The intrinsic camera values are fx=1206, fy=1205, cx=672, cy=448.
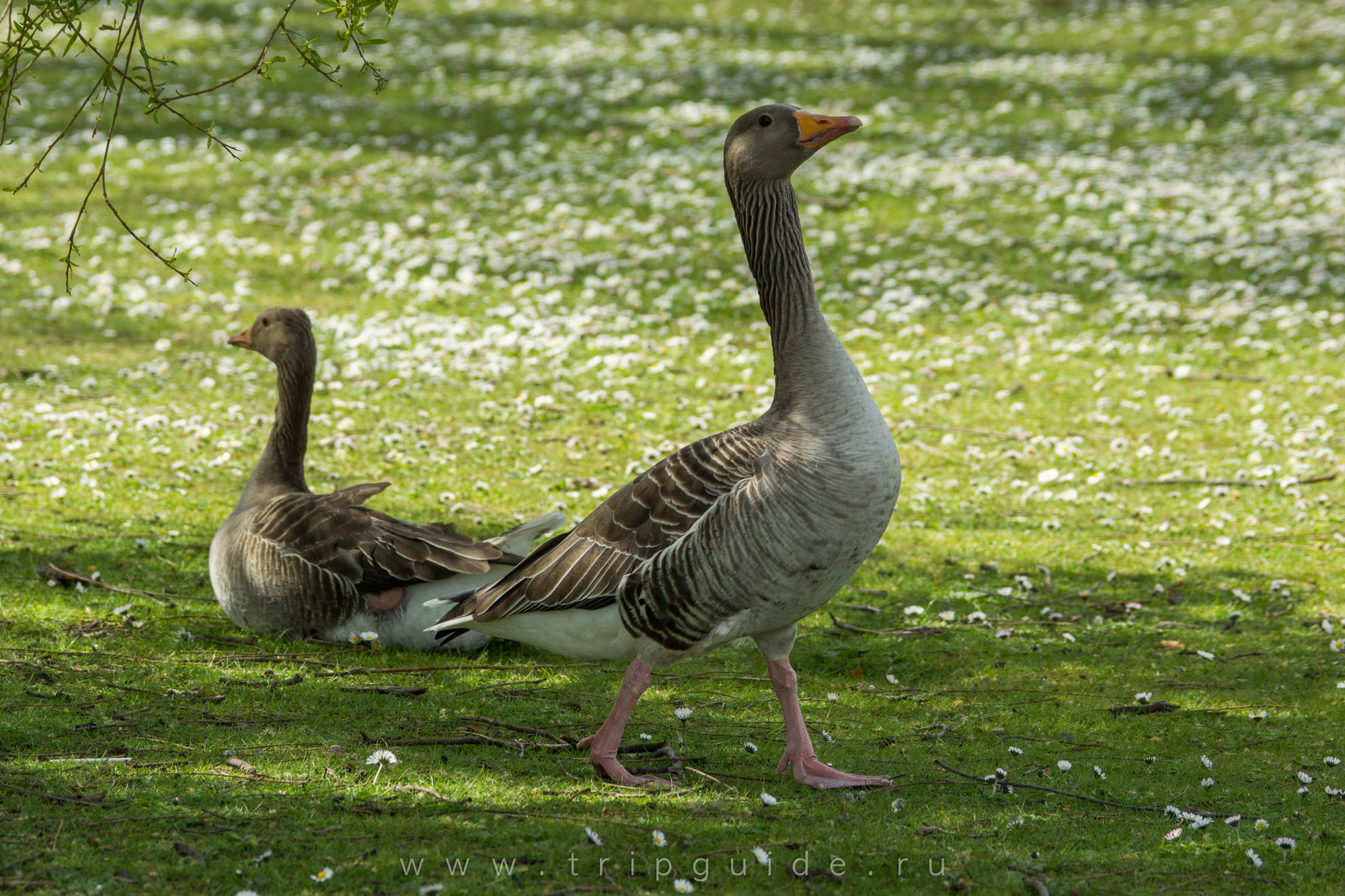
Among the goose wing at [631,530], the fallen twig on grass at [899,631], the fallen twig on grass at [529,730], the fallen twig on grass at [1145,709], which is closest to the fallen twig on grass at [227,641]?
the fallen twig on grass at [529,730]

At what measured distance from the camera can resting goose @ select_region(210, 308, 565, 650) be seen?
7.87m

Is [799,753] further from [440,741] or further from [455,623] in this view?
[455,623]

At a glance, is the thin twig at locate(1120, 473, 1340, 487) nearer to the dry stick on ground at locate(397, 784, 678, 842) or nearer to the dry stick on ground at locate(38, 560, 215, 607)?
the dry stick on ground at locate(397, 784, 678, 842)

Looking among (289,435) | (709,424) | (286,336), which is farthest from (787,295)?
(709,424)

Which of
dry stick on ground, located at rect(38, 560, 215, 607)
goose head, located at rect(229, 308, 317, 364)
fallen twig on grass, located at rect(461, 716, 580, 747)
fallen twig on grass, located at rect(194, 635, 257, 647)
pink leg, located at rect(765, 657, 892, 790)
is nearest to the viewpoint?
pink leg, located at rect(765, 657, 892, 790)

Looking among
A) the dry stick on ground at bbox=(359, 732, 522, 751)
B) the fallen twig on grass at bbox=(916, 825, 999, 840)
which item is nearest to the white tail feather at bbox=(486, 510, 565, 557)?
the dry stick on ground at bbox=(359, 732, 522, 751)

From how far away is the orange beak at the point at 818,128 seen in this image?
20.3 feet

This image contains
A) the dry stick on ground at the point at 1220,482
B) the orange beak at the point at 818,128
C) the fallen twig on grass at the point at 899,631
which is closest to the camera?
the orange beak at the point at 818,128

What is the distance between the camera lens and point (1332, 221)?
20078 millimetres

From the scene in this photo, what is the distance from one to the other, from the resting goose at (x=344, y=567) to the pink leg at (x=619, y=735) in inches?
78.5

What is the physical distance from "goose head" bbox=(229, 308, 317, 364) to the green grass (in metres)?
1.86

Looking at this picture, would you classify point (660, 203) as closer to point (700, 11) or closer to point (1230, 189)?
point (1230, 189)

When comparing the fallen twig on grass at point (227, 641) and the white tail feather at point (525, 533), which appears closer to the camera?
the white tail feather at point (525, 533)

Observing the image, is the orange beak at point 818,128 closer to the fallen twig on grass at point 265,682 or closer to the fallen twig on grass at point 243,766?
the fallen twig on grass at point 243,766
